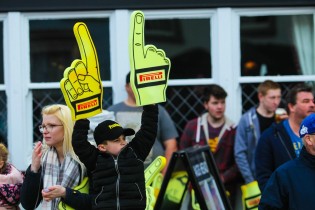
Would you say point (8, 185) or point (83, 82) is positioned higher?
point (83, 82)

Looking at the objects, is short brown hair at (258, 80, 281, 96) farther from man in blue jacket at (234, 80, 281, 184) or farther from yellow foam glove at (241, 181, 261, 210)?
yellow foam glove at (241, 181, 261, 210)

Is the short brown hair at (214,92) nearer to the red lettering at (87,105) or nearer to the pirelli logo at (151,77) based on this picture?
the pirelli logo at (151,77)

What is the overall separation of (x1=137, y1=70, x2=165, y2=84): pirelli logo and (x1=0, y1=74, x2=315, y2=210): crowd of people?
0.19m

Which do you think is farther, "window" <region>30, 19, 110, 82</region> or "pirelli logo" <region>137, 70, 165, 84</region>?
"window" <region>30, 19, 110, 82</region>

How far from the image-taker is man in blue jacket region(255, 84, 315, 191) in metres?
8.03

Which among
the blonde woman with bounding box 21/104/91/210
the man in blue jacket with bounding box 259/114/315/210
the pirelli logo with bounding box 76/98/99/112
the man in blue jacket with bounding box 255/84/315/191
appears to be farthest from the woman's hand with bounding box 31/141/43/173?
the man in blue jacket with bounding box 255/84/315/191

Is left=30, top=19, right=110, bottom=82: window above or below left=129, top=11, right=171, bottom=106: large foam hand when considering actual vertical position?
above

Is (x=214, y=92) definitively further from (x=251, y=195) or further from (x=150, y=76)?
(x=150, y=76)

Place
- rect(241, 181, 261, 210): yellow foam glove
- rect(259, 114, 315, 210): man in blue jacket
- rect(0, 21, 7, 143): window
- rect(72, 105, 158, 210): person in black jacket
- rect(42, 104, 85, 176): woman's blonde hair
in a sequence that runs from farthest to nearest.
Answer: rect(0, 21, 7, 143): window < rect(241, 181, 261, 210): yellow foam glove < rect(42, 104, 85, 176): woman's blonde hair < rect(72, 105, 158, 210): person in black jacket < rect(259, 114, 315, 210): man in blue jacket

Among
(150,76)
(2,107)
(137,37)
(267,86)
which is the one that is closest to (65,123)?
(150,76)

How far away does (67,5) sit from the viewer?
31.1 feet

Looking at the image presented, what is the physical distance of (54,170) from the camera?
7.07m

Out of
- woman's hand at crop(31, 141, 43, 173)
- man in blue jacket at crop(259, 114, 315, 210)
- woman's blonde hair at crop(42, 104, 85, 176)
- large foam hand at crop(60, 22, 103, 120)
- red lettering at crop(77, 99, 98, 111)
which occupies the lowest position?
man in blue jacket at crop(259, 114, 315, 210)

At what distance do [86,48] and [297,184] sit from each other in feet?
5.81
